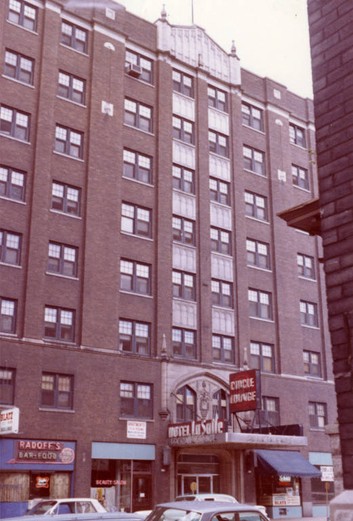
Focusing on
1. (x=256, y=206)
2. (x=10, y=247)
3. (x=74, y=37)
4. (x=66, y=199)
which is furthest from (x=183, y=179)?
(x=10, y=247)

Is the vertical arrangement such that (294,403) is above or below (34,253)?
below

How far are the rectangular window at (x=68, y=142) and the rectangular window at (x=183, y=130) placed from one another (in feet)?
23.0

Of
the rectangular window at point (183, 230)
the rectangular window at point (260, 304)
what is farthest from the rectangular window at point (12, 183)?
the rectangular window at point (260, 304)

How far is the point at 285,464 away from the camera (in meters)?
37.2

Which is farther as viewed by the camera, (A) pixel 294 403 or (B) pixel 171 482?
(A) pixel 294 403

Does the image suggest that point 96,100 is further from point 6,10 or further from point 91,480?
point 91,480

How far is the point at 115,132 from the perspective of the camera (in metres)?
39.3

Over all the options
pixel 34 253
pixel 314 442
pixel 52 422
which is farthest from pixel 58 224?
pixel 314 442

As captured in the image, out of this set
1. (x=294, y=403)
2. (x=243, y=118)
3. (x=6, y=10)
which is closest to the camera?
(x=6, y=10)

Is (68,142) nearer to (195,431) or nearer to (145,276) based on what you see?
(145,276)

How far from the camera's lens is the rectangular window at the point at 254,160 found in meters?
45.8

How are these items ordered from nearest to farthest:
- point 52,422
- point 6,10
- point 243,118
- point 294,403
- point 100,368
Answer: point 52,422 < point 100,368 < point 6,10 < point 294,403 < point 243,118

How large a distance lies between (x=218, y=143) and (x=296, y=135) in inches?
338

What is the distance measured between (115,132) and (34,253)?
9.78 meters
